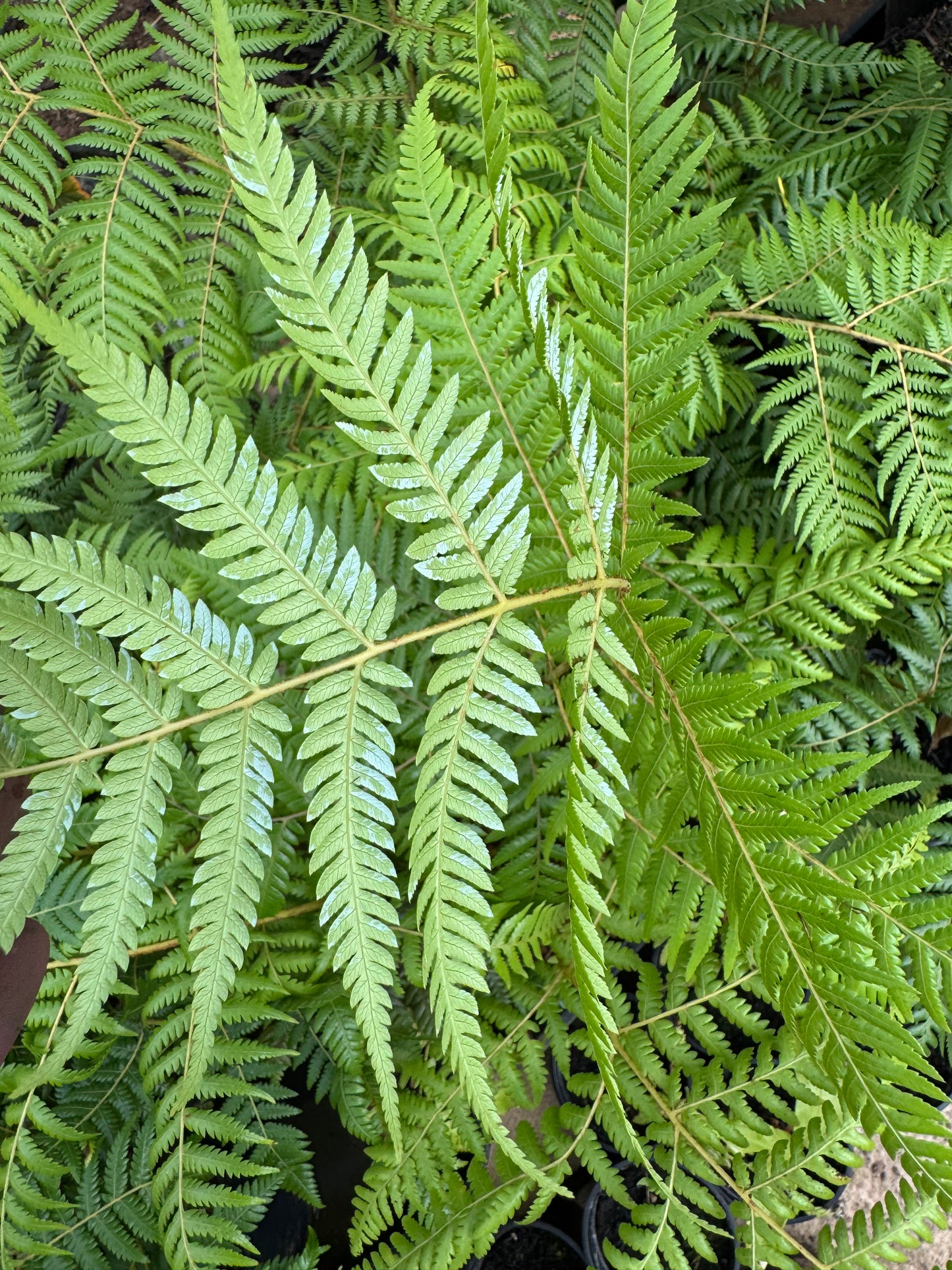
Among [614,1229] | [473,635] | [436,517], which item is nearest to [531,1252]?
[614,1229]

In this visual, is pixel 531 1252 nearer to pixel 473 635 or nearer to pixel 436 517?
pixel 473 635

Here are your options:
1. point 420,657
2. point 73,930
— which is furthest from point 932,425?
point 73,930

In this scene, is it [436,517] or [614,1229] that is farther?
[614,1229]

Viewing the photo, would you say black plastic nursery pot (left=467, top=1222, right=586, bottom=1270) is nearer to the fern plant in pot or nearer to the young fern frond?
the fern plant in pot

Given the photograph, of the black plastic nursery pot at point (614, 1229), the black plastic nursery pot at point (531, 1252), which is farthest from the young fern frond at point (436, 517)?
the black plastic nursery pot at point (531, 1252)

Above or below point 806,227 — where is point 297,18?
above

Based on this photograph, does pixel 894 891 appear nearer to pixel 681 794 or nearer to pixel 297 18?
pixel 681 794
